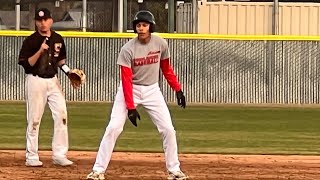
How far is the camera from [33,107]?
1086cm

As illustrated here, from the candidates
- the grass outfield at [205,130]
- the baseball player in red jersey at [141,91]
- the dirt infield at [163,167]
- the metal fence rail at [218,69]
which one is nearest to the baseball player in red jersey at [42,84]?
the dirt infield at [163,167]

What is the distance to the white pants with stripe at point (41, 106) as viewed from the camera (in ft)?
35.5

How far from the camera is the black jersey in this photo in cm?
1077

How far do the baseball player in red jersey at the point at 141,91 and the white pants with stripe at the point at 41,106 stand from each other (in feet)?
4.89

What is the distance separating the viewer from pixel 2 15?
32.6 m

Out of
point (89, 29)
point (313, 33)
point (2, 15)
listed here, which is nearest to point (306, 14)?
point (313, 33)

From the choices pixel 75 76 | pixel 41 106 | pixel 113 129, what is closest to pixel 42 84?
pixel 41 106

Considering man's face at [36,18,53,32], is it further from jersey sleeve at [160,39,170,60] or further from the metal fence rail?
the metal fence rail

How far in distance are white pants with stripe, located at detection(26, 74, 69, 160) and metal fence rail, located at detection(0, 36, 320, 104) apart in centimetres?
1461

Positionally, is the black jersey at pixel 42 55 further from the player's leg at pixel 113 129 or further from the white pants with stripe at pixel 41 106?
the player's leg at pixel 113 129

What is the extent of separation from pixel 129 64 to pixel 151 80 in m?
0.34

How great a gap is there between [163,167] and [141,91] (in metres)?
1.84

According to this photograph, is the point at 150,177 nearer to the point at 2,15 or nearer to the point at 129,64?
the point at 129,64

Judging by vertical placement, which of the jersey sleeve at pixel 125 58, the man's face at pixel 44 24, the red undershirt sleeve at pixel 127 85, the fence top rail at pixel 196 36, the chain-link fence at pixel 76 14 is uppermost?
the chain-link fence at pixel 76 14
